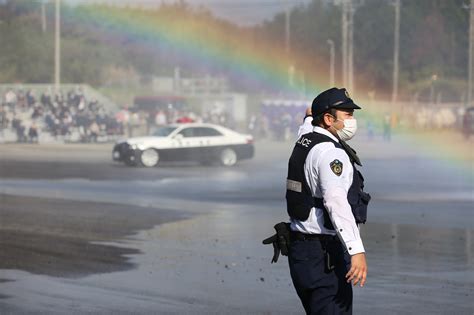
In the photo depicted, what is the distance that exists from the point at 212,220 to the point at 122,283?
648 cm

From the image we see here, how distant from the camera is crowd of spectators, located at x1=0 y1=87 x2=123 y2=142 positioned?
5588cm

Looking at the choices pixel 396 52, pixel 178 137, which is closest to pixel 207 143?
pixel 178 137

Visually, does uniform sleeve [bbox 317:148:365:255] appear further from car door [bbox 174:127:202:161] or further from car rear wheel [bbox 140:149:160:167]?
car door [bbox 174:127:202:161]

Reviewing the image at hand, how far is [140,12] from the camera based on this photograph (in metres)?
120

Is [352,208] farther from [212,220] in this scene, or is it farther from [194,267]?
[212,220]

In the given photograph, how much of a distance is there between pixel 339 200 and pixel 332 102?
1.83 ft

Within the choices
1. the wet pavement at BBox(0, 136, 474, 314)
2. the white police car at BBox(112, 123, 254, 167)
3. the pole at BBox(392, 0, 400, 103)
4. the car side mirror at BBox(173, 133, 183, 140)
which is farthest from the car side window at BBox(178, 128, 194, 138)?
the pole at BBox(392, 0, 400, 103)

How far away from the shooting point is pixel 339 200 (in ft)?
19.5

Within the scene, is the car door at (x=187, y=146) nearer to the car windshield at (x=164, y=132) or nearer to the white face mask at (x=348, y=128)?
the car windshield at (x=164, y=132)

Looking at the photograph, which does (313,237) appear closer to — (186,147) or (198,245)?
(198,245)

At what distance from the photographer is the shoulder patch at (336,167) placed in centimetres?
595

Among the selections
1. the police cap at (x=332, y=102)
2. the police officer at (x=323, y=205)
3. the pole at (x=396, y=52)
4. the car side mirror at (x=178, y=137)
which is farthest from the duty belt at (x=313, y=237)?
the pole at (x=396, y=52)

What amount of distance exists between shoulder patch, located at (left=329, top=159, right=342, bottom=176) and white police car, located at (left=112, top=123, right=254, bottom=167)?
28.2m

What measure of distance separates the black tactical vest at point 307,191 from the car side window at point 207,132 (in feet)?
95.9
